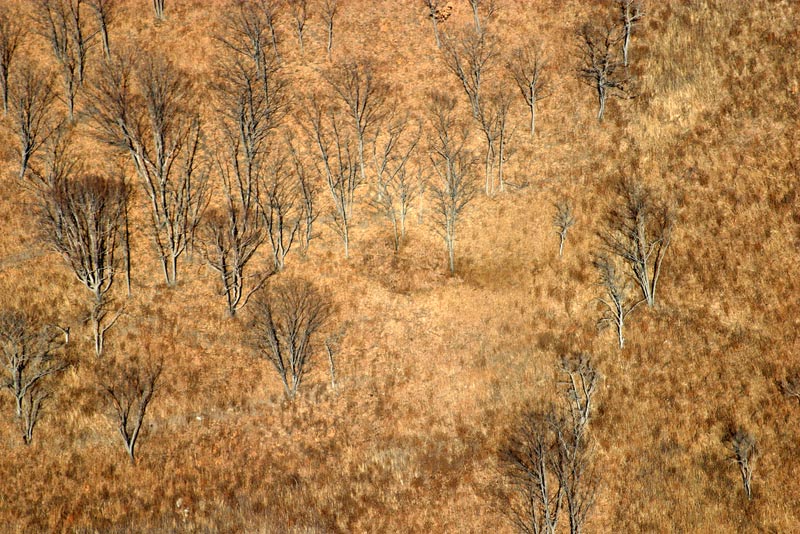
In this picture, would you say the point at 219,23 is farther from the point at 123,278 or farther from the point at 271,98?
the point at 123,278

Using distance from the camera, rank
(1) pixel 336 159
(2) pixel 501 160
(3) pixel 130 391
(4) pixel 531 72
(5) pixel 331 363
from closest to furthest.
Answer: (3) pixel 130 391
(5) pixel 331 363
(2) pixel 501 160
(1) pixel 336 159
(4) pixel 531 72

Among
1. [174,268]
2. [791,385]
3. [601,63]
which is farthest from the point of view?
[601,63]

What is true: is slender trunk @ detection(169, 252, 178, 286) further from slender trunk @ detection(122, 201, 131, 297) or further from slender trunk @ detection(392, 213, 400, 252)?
slender trunk @ detection(392, 213, 400, 252)

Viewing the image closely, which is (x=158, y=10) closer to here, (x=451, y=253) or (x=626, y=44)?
(x=451, y=253)

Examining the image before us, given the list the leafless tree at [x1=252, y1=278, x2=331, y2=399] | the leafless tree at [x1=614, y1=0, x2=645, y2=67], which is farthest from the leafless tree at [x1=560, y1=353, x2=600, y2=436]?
the leafless tree at [x1=614, y1=0, x2=645, y2=67]

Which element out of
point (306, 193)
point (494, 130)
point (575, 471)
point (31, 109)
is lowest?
point (575, 471)

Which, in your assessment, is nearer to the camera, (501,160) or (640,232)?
(640,232)

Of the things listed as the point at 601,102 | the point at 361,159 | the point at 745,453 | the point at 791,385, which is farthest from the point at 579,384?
the point at 361,159

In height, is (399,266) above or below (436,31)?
below
